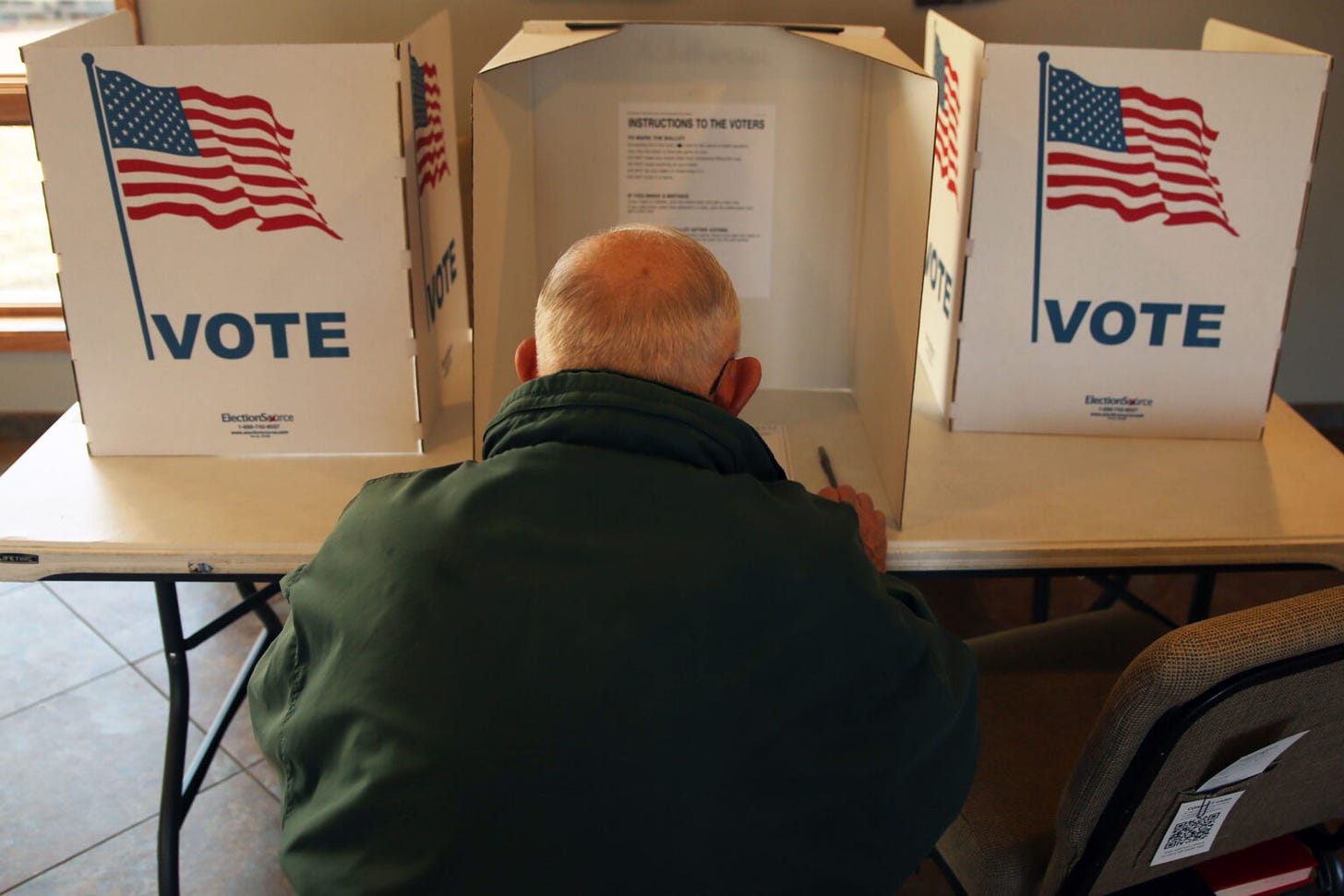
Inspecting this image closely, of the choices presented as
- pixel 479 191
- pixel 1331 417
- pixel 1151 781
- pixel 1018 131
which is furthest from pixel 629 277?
pixel 1331 417

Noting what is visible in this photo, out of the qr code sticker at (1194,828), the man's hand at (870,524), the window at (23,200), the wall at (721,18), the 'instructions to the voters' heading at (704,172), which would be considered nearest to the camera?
the qr code sticker at (1194,828)

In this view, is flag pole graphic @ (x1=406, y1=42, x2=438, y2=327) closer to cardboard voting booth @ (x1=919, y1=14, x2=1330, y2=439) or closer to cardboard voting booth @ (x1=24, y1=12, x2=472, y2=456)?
cardboard voting booth @ (x1=24, y1=12, x2=472, y2=456)

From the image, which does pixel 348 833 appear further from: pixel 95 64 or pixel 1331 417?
pixel 1331 417

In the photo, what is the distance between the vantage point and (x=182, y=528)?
4.14 feet

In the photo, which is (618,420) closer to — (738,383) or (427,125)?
(738,383)

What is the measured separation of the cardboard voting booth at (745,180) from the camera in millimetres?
1450

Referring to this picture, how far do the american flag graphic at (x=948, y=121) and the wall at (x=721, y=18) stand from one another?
517 millimetres

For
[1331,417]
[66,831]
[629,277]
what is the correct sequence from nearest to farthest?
[629,277]
[66,831]
[1331,417]

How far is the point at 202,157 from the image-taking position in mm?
1292

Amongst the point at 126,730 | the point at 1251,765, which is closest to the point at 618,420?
the point at 1251,765

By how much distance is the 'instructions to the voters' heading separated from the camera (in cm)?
155

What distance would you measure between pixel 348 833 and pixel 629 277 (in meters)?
0.47

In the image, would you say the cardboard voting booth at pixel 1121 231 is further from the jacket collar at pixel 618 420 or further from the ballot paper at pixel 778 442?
the jacket collar at pixel 618 420

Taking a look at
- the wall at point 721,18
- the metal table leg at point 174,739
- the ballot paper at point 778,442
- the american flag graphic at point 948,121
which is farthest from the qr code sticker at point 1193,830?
the wall at point 721,18
